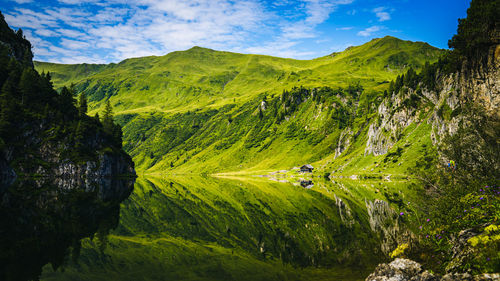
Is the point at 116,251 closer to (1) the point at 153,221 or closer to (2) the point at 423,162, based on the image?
(1) the point at 153,221

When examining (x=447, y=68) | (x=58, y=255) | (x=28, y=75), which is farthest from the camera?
(x=28, y=75)

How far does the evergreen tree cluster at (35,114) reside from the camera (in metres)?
94.0

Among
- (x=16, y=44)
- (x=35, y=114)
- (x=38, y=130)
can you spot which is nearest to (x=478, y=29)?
(x=38, y=130)

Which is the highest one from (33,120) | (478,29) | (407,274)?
(478,29)

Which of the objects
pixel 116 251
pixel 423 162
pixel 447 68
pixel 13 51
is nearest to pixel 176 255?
pixel 116 251

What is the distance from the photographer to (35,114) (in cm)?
10512

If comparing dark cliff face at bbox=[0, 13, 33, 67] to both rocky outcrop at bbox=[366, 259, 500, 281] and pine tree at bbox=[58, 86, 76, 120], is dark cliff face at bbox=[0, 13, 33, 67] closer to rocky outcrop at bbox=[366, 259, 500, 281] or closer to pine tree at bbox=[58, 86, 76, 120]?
pine tree at bbox=[58, 86, 76, 120]

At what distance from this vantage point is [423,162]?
135875mm

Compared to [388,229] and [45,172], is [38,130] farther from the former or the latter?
[388,229]

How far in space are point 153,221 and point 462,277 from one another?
41795 millimetres

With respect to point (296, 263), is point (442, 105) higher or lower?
higher

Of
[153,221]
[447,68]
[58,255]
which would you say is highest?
[447,68]

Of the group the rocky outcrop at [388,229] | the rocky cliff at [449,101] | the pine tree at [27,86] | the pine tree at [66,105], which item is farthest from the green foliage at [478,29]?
the pine tree at [66,105]

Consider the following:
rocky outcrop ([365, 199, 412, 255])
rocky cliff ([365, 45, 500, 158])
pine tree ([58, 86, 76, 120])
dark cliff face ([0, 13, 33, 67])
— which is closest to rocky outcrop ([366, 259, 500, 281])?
rocky outcrop ([365, 199, 412, 255])
